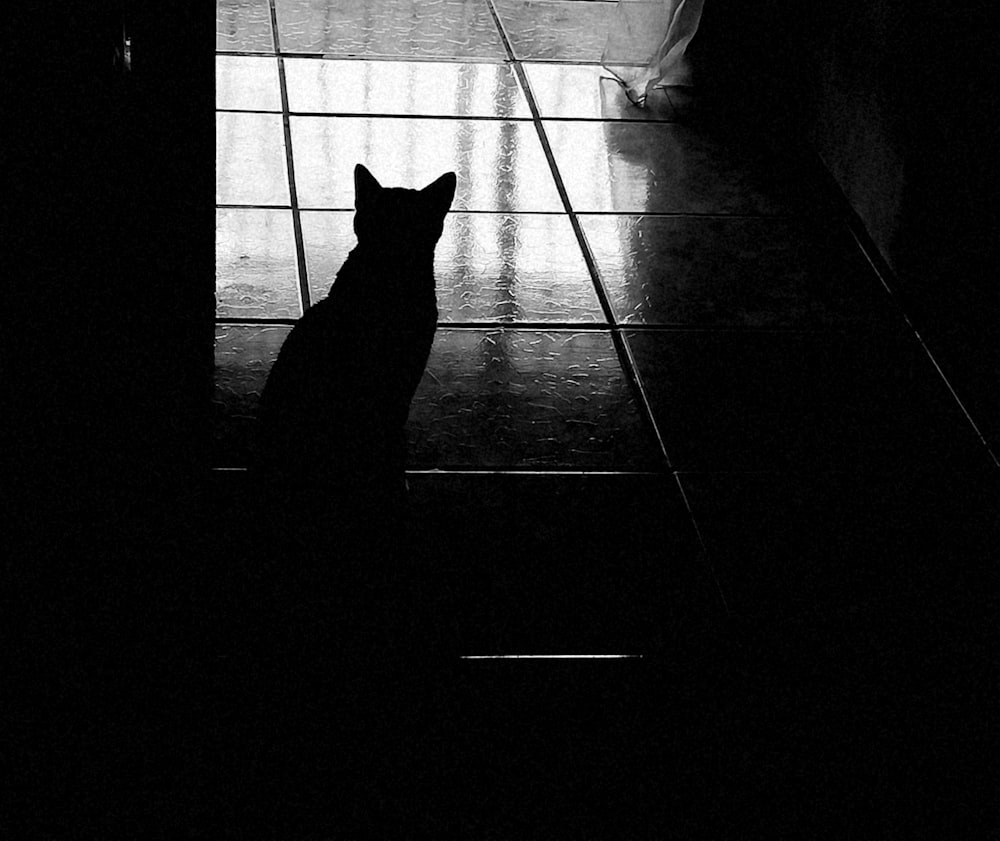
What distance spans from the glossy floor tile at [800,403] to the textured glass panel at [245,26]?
78.4 inches

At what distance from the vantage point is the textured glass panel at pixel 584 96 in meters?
3.66

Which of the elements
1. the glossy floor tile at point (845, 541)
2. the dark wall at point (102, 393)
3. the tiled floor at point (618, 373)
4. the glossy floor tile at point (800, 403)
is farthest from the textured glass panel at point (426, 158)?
the dark wall at point (102, 393)

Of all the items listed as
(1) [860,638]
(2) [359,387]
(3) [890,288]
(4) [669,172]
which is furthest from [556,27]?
(1) [860,638]

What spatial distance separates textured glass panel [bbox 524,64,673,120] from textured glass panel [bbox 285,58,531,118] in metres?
0.08

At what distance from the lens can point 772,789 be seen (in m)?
1.58

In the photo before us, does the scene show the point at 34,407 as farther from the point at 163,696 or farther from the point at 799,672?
the point at 799,672

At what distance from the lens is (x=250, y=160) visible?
10.5 feet

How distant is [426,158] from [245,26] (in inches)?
45.6

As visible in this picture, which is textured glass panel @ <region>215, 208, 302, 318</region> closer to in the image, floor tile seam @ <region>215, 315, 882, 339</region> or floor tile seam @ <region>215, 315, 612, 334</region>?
floor tile seam @ <region>215, 315, 612, 334</region>

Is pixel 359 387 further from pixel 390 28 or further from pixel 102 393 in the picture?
pixel 390 28

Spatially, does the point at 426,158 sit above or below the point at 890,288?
above

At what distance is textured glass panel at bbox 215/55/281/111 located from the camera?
349 centimetres

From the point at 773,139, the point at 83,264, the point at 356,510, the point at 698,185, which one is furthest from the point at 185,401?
the point at 773,139

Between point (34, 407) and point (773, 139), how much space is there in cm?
298
